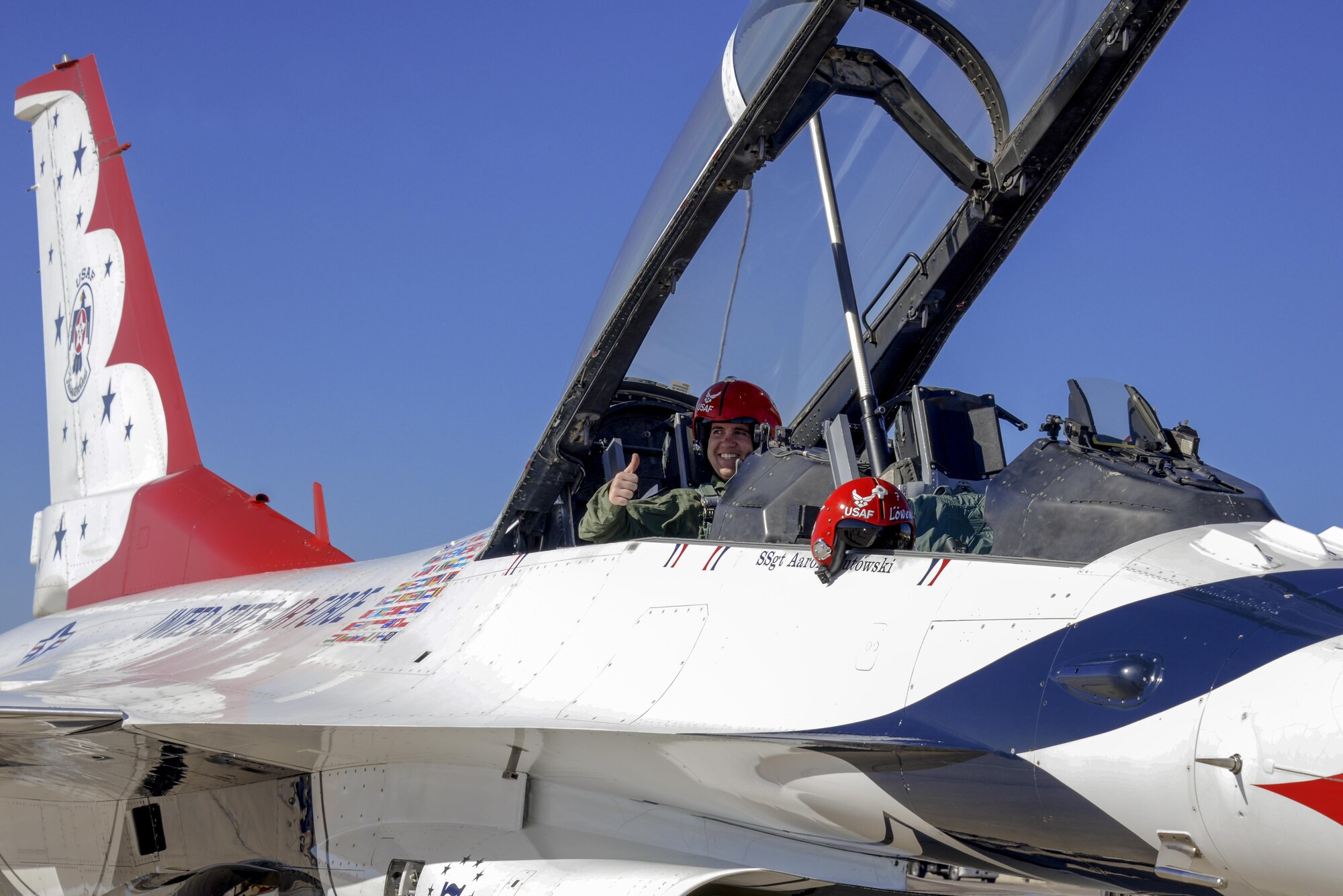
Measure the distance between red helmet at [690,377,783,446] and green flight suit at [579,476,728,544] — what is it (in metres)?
0.39

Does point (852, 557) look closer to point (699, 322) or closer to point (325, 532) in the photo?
point (699, 322)

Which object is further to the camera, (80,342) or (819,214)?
(80,342)

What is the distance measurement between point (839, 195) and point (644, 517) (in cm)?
186

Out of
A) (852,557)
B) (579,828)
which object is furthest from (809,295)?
(579,828)

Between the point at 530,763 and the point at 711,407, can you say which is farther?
the point at 711,407

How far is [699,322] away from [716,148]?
3.20 feet

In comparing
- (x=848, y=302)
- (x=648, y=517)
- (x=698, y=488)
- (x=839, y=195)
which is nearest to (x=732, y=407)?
(x=698, y=488)

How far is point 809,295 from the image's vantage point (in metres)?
5.17

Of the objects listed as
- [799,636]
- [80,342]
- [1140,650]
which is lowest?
[1140,650]

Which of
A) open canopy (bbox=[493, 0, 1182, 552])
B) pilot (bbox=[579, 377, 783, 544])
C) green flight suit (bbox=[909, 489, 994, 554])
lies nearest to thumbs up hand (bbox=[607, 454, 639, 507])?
pilot (bbox=[579, 377, 783, 544])

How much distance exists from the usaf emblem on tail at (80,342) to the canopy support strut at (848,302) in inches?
291

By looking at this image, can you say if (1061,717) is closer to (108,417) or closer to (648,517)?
(648,517)

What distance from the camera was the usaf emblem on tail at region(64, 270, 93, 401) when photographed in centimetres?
972

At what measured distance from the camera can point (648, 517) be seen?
14.5 feet
